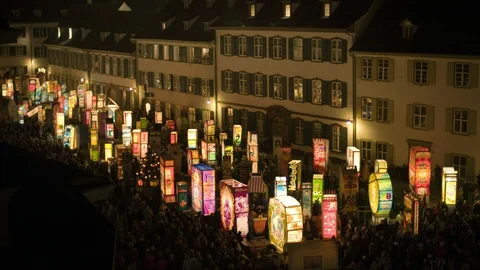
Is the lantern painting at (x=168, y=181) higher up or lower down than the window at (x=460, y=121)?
lower down

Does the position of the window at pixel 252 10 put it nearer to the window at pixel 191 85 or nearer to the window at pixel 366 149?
the window at pixel 191 85

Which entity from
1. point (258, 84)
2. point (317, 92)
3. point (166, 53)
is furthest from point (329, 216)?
point (166, 53)

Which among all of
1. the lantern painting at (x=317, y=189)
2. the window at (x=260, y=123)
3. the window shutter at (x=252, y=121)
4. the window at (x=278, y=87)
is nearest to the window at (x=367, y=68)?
the window at (x=278, y=87)

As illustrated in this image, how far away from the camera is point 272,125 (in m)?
47.4

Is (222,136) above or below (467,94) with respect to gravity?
below

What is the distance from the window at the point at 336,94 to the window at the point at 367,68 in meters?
1.88

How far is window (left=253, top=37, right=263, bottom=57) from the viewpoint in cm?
4838

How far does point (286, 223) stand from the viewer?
78.6 ft

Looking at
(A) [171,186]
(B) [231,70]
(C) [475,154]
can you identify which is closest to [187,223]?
(A) [171,186]

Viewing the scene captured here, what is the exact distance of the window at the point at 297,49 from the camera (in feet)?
148

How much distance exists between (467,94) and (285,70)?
13.5 meters

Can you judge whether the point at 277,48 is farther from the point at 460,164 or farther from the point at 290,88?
the point at 460,164

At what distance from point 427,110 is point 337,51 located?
704 cm

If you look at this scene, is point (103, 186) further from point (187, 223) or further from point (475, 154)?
point (475, 154)
